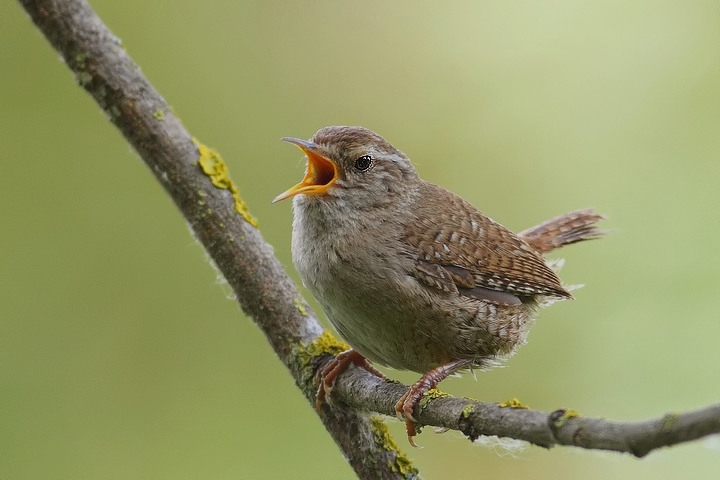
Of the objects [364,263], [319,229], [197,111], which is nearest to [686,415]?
[364,263]

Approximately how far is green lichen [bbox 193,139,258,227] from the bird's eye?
1.58 ft

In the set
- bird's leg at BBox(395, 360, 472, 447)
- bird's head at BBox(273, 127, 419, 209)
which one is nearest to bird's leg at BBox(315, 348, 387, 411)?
bird's leg at BBox(395, 360, 472, 447)

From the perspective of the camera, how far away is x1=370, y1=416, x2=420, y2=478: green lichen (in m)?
2.65

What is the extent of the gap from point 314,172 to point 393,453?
3.93 ft

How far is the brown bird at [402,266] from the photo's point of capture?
2850 mm

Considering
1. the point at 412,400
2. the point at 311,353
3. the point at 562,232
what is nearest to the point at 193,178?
the point at 311,353

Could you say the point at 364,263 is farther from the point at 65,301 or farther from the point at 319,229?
the point at 65,301

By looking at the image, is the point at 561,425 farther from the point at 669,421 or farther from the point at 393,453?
the point at 393,453

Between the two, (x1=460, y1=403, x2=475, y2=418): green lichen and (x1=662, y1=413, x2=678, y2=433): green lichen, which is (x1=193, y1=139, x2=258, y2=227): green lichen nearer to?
(x1=460, y1=403, x2=475, y2=418): green lichen

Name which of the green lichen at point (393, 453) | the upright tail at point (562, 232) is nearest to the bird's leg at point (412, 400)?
the green lichen at point (393, 453)

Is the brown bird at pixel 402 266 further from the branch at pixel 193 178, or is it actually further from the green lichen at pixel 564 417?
the green lichen at pixel 564 417

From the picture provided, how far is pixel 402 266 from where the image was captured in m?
2.92

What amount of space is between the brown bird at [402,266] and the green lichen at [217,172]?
0.22 metres

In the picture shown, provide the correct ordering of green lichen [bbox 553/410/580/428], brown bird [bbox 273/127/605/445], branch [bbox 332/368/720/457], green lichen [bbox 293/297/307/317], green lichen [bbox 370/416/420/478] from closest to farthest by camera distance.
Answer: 1. branch [bbox 332/368/720/457]
2. green lichen [bbox 553/410/580/428]
3. green lichen [bbox 370/416/420/478]
4. brown bird [bbox 273/127/605/445]
5. green lichen [bbox 293/297/307/317]
